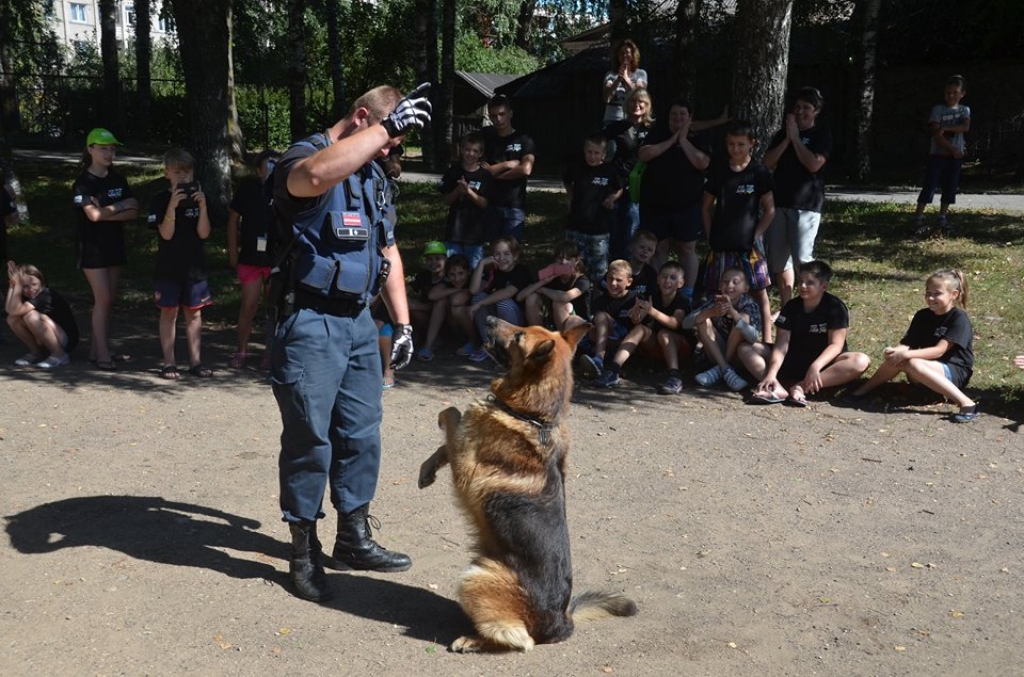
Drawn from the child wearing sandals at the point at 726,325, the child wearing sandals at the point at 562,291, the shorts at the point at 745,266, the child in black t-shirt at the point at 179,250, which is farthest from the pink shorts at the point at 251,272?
the shorts at the point at 745,266

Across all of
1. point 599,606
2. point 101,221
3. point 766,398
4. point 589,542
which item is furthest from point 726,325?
point 101,221

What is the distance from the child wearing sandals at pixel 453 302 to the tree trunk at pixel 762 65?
12.2ft

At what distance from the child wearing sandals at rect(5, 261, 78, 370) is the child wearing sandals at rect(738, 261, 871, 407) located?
606cm

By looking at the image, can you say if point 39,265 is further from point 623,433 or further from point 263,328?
point 623,433

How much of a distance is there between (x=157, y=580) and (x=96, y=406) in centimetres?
332

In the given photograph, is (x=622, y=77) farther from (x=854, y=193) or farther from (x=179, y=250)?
(x=854, y=193)

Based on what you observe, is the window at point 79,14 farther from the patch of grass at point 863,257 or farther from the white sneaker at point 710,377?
the white sneaker at point 710,377

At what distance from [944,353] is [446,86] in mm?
17515

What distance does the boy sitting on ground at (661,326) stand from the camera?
8.43m

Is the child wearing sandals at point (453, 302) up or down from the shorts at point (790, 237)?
down

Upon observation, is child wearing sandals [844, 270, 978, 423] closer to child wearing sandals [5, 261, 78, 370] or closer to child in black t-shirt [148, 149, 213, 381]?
child in black t-shirt [148, 149, 213, 381]

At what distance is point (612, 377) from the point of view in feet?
27.4

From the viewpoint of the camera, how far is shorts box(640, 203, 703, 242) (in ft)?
31.1

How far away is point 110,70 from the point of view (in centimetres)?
2655
